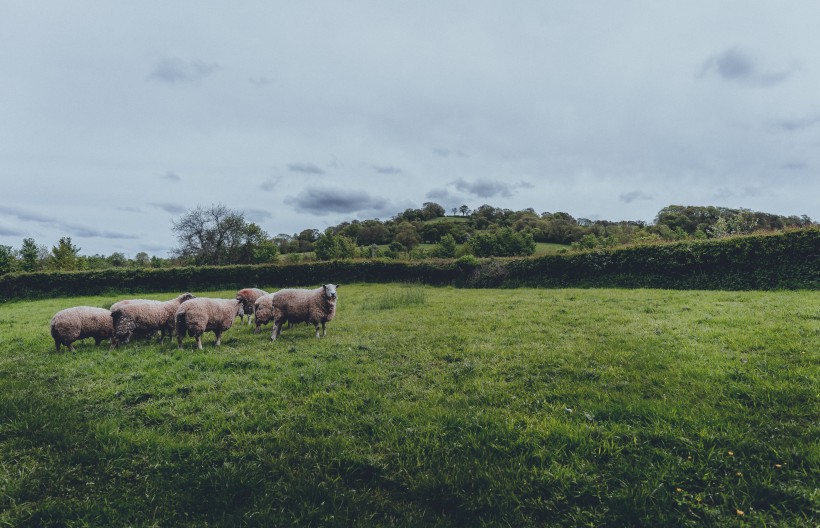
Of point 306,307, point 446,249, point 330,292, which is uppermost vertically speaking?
point 446,249

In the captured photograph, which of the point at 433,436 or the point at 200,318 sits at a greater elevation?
the point at 200,318

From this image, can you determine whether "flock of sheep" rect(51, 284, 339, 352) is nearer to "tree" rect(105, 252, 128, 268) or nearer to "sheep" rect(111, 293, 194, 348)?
"sheep" rect(111, 293, 194, 348)

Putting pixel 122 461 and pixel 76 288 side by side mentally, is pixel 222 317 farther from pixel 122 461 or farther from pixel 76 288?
pixel 76 288

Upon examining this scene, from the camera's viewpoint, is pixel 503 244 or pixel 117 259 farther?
pixel 117 259

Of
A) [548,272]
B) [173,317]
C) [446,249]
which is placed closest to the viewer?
[173,317]

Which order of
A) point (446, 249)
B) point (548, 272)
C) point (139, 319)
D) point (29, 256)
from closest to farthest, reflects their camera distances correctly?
1. point (139, 319)
2. point (548, 272)
3. point (29, 256)
4. point (446, 249)

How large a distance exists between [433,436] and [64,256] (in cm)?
8440

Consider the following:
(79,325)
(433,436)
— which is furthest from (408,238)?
(433,436)

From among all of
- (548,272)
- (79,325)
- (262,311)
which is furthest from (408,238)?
(79,325)

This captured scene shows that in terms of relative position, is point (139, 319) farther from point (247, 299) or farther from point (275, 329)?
point (247, 299)

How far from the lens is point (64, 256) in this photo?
61.7 m

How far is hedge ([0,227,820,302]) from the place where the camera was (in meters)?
17.7

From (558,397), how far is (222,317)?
9.80m

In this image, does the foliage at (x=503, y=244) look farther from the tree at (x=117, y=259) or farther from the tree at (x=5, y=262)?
the tree at (x=117, y=259)
